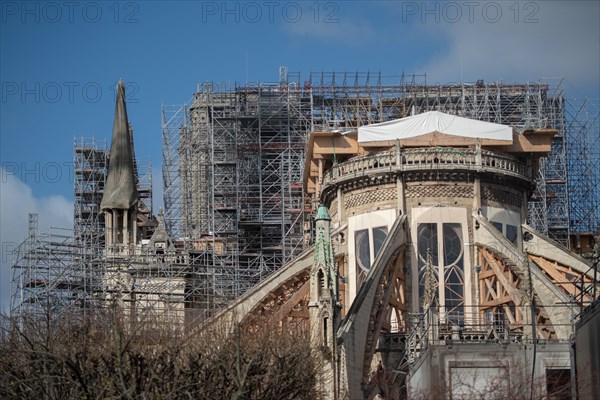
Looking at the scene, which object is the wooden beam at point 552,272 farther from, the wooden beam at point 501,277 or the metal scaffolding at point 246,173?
the metal scaffolding at point 246,173

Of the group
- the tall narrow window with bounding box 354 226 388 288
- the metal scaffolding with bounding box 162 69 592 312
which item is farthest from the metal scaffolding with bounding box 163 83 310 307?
the tall narrow window with bounding box 354 226 388 288

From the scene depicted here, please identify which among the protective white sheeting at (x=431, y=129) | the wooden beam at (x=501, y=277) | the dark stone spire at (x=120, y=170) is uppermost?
the dark stone spire at (x=120, y=170)

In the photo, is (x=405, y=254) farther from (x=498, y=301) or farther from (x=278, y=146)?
(x=278, y=146)

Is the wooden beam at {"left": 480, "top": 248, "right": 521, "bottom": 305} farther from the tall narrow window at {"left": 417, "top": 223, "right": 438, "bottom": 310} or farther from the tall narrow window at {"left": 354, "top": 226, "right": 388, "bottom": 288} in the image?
the tall narrow window at {"left": 354, "top": 226, "right": 388, "bottom": 288}

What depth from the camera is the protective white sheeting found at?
69.5 metres

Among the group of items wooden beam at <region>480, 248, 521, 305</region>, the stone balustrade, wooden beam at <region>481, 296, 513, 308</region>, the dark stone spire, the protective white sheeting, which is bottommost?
wooden beam at <region>481, 296, 513, 308</region>

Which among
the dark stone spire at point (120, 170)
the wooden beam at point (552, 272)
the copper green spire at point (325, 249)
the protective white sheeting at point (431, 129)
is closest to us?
the copper green spire at point (325, 249)

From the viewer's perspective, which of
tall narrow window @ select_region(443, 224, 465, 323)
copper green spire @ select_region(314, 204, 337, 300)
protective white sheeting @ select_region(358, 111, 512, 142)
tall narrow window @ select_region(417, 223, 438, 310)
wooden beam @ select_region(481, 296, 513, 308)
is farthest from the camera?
protective white sheeting @ select_region(358, 111, 512, 142)

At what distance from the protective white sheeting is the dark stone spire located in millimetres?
19031

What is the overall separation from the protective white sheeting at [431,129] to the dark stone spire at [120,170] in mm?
19031

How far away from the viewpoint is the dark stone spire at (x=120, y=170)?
85.1 meters

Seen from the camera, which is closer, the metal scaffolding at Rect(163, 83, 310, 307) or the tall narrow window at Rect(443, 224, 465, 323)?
the tall narrow window at Rect(443, 224, 465, 323)

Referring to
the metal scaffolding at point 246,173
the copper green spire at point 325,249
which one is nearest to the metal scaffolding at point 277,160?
the metal scaffolding at point 246,173

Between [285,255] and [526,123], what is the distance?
50.9ft
